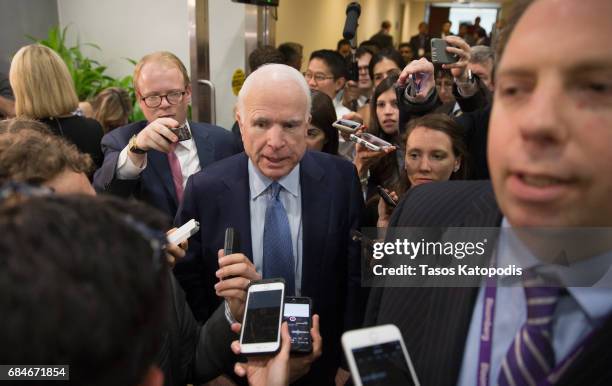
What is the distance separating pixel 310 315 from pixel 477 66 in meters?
1.54

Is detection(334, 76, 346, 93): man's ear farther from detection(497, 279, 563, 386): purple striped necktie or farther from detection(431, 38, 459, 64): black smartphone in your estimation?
detection(497, 279, 563, 386): purple striped necktie

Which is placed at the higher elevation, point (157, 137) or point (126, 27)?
point (126, 27)

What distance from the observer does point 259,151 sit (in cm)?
149

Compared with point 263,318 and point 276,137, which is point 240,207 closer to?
point 276,137

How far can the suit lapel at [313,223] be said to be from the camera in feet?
4.92

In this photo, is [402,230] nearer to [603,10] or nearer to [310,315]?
[310,315]

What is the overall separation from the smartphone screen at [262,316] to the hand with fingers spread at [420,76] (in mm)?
1241

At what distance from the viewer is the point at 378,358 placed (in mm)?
772

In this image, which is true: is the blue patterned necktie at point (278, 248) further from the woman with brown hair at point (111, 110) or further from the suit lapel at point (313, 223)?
the woman with brown hair at point (111, 110)

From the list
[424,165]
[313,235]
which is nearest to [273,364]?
[313,235]

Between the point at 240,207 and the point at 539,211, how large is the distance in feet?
3.43

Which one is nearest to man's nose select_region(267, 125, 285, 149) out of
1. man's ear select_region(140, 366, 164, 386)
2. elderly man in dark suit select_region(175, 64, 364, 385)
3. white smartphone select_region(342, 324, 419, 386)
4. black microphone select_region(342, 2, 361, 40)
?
elderly man in dark suit select_region(175, 64, 364, 385)

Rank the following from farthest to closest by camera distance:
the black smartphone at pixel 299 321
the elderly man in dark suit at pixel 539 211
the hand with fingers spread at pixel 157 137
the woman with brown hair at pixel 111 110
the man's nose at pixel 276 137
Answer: the woman with brown hair at pixel 111 110
the hand with fingers spread at pixel 157 137
the man's nose at pixel 276 137
the black smartphone at pixel 299 321
the elderly man in dark suit at pixel 539 211

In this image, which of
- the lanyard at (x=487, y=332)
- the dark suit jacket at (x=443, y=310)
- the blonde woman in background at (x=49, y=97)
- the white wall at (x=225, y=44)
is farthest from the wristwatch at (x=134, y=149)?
the white wall at (x=225, y=44)
